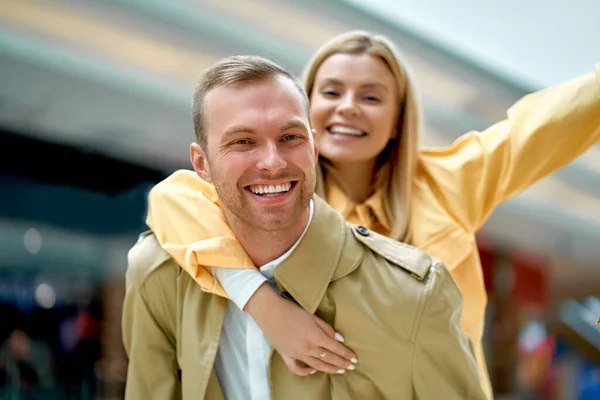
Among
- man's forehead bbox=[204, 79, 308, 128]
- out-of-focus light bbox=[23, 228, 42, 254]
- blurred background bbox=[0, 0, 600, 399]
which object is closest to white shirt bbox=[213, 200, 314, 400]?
man's forehead bbox=[204, 79, 308, 128]

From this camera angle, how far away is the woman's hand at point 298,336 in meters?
1.18

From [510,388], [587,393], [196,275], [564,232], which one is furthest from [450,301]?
[510,388]

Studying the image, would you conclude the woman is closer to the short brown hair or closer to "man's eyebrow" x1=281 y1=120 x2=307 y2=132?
the short brown hair

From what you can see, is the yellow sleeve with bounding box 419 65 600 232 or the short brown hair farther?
the yellow sleeve with bounding box 419 65 600 232

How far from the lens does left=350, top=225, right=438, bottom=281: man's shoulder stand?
1197 mm

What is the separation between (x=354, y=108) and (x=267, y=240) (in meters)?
0.51

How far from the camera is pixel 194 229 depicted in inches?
51.5

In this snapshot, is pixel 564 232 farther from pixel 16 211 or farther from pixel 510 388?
pixel 16 211

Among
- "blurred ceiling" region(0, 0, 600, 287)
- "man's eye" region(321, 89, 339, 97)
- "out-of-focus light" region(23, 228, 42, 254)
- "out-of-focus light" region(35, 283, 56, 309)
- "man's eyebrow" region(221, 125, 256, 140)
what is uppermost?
"man's eyebrow" region(221, 125, 256, 140)

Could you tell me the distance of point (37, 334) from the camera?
13.7ft

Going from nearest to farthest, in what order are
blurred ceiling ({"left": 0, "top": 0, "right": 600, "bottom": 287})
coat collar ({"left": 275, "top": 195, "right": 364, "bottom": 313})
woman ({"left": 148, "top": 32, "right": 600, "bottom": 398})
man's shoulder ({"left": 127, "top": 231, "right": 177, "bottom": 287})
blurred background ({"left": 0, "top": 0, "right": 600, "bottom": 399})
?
1. coat collar ({"left": 275, "top": 195, "right": 364, "bottom": 313})
2. man's shoulder ({"left": 127, "top": 231, "right": 177, "bottom": 287})
3. woman ({"left": 148, "top": 32, "right": 600, "bottom": 398})
4. blurred ceiling ({"left": 0, "top": 0, "right": 600, "bottom": 287})
5. blurred background ({"left": 0, "top": 0, "right": 600, "bottom": 399})

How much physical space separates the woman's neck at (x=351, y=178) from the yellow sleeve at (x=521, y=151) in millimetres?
147

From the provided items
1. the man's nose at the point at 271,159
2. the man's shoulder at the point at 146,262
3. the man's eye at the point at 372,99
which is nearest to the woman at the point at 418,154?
the man's eye at the point at 372,99

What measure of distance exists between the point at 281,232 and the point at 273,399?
0.91ft
